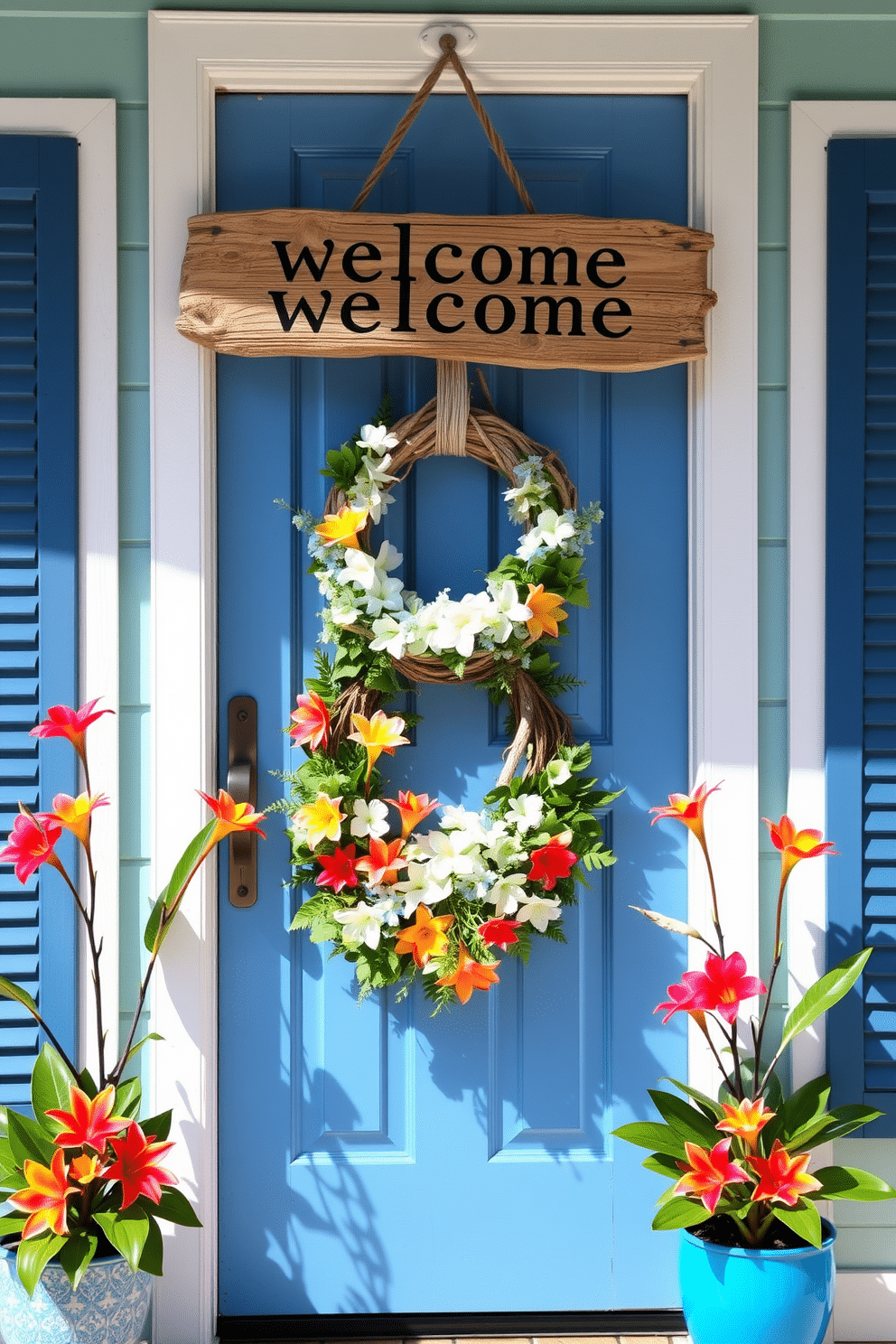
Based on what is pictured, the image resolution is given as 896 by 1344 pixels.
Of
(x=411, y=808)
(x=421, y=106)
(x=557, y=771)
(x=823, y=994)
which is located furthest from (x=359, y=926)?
(x=421, y=106)

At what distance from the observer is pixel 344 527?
1778mm

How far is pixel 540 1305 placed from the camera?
6.43ft

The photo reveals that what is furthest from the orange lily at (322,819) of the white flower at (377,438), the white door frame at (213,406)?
the white flower at (377,438)

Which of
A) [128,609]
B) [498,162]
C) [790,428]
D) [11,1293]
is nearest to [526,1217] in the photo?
[11,1293]

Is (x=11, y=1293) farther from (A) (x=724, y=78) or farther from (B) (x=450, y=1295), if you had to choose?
(A) (x=724, y=78)

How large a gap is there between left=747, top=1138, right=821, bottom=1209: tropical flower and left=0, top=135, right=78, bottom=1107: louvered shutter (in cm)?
116

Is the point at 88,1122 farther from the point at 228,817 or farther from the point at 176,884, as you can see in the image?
the point at 228,817

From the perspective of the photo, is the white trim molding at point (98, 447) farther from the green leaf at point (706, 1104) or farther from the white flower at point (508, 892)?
the green leaf at point (706, 1104)

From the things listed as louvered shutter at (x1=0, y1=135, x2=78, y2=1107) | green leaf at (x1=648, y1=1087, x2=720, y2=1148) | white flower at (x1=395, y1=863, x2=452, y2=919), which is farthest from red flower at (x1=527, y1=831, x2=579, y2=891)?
louvered shutter at (x1=0, y1=135, x2=78, y2=1107)

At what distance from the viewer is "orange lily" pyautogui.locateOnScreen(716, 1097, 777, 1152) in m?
1.64

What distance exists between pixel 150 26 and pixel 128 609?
3.25 feet

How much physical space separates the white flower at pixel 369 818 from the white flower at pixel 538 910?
266mm

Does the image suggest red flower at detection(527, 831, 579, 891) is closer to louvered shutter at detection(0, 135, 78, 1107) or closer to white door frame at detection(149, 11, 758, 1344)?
white door frame at detection(149, 11, 758, 1344)

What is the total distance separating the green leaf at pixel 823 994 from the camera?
177 centimetres
